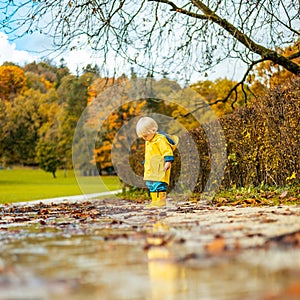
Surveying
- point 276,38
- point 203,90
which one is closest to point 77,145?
point 276,38

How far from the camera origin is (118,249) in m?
4.00

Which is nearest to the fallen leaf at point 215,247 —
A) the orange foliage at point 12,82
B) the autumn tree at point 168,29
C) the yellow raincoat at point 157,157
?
the yellow raincoat at point 157,157

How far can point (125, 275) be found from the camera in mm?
2973

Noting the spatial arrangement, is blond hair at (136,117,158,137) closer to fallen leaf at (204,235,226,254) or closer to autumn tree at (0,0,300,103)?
autumn tree at (0,0,300,103)

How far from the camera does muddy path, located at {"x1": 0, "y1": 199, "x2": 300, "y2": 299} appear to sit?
2.54m

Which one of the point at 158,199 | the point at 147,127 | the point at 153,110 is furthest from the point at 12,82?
the point at 158,199

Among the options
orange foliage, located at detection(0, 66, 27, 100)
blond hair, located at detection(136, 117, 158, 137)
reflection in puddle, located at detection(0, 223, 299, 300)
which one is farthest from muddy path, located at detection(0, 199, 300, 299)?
orange foliage, located at detection(0, 66, 27, 100)

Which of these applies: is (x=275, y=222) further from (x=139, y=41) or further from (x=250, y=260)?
(x=139, y=41)

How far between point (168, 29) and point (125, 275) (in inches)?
408

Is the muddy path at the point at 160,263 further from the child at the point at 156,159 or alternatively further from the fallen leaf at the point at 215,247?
the child at the point at 156,159

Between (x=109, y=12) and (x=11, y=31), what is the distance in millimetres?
2357

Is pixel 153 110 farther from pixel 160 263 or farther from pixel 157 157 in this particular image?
pixel 160 263

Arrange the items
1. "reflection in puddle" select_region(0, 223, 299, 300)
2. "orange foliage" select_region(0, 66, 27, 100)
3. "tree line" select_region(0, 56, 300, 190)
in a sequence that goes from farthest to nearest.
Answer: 1. "orange foliage" select_region(0, 66, 27, 100)
2. "tree line" select_region(0, 56, 300, 190)
3. "reflection in puddle" select_region(0, 223, 299, 300)

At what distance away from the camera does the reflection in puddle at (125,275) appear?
2.51 meters
